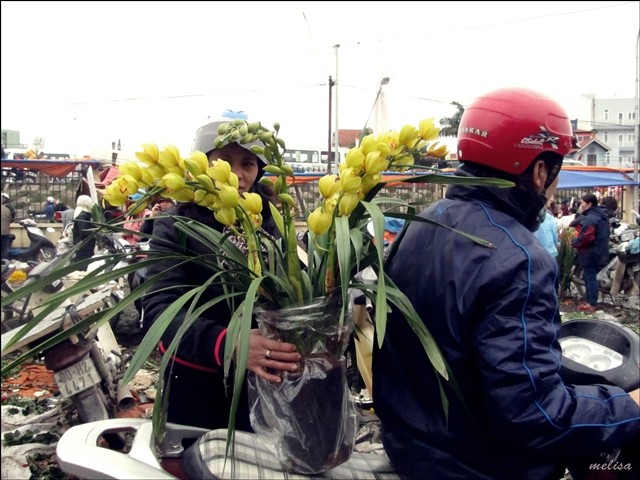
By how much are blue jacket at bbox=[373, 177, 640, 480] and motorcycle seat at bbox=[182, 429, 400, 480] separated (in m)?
0.07

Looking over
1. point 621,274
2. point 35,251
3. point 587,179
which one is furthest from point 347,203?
point 587,179

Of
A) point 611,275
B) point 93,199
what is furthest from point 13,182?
point 611,275

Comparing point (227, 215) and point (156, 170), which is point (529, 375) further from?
point (156, 170)

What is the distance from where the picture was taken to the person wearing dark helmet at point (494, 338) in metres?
1.44

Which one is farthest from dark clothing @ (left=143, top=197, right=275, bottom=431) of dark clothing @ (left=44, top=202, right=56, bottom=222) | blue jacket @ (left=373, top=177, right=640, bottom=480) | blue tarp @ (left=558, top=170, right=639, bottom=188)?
dark clothing @ (left=44, top=202, right=56, bottom=222)

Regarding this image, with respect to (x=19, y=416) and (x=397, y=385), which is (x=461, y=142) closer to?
(x=397, y=385)

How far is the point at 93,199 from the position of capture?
25.5ft

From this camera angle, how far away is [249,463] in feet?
5.13

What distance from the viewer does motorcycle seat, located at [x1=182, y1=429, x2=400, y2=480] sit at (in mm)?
1479

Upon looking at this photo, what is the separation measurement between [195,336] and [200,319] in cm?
6

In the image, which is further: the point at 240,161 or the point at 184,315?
the point at 240,161

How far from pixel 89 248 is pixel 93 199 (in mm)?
631

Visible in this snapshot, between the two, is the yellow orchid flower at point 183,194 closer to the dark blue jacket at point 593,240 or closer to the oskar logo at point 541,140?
the oskar logo at point 541,140

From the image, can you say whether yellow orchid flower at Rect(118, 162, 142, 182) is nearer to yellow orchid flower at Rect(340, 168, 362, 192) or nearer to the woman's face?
yellow orchid flower at Rect(340, 168, 362, 192)
